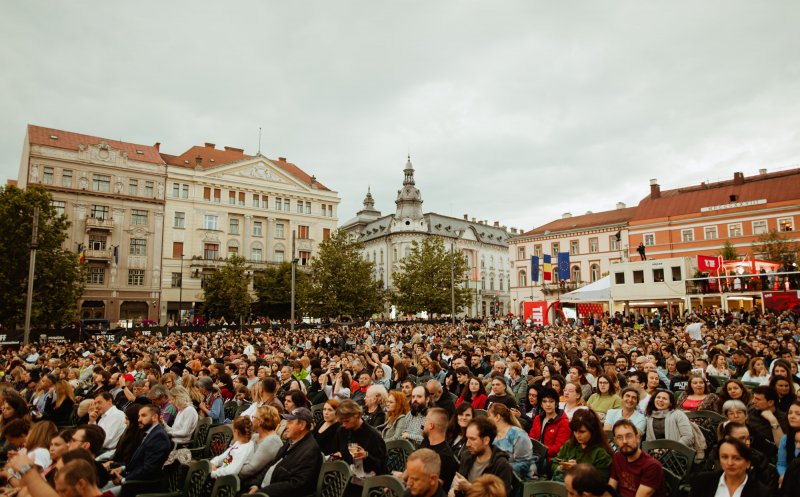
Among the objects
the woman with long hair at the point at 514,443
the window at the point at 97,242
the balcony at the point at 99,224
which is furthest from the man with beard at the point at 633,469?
the window at the point at 97,242

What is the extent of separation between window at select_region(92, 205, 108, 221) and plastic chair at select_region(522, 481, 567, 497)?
182 feet

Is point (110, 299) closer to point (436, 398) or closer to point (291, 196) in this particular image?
point (291, 196)

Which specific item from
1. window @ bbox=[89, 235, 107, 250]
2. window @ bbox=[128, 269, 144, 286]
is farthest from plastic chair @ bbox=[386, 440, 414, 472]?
window @ bbox=[89, 235, 107, 250]

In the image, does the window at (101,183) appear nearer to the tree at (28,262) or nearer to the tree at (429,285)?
the tree at (28,262)

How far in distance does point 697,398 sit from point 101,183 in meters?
56.2

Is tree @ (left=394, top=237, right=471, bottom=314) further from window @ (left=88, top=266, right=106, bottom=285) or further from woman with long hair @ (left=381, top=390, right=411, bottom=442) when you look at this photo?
woman with long hair @ (left=381, top=390, right=411, bottom=442)

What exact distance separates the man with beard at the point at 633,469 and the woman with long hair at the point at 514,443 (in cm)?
95

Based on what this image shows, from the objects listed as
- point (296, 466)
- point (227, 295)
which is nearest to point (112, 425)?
point (296, 466)

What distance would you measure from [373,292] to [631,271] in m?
23.1

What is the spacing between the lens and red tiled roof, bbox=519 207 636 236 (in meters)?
65.3

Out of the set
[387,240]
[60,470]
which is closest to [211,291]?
[387,240]

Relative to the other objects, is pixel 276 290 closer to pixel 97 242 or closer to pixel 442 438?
pixel 97 242

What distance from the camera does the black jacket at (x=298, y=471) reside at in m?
5.01

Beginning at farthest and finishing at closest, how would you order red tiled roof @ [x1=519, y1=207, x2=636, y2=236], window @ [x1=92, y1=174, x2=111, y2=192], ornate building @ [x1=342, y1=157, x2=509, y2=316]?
ornate building @ [x1=342, y1=157, x2=509, y2=316], red tiled roof @ [x1=519, y1=207, x2=636, y2=236], window @ [x1=92, y1=174, x2=111, y2=192]
